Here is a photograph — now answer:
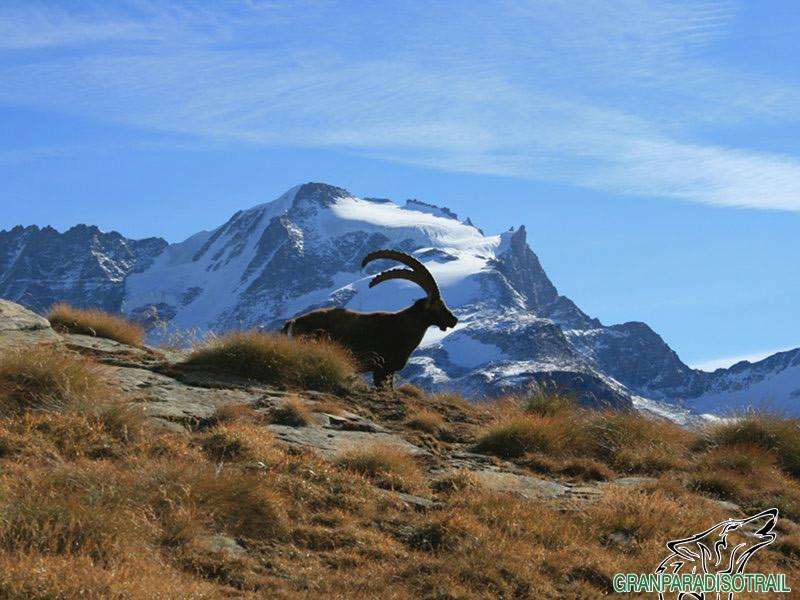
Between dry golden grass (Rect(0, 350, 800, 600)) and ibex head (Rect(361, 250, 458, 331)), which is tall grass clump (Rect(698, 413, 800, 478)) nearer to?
dry golden grass (Rect(0, 350, 800, 600))

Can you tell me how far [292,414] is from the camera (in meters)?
11.0

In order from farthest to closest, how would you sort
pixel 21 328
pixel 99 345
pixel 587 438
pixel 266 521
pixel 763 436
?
pixel 99 345 → pixel 763 436 → pixel 21 328 → pixel 587 438 → pixel 266 521

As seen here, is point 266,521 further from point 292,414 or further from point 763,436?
point 763,436

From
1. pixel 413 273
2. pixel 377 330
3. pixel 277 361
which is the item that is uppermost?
pixel 413 273

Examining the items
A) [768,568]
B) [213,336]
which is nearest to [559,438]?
[768,568]

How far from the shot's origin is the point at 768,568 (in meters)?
8.38

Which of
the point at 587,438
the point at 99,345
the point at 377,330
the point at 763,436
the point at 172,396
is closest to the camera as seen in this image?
the point at 172,396

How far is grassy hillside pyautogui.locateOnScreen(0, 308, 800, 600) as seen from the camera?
21.6ft

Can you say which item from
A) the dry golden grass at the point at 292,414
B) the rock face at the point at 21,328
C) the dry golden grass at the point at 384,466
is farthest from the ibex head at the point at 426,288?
the dry golden grass at the point at 384,466

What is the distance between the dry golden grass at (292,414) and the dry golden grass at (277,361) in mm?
1702

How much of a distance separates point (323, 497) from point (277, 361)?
202 inches

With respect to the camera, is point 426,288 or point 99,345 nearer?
point 99,345

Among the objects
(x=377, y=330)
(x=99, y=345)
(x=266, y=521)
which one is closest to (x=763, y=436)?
(x=377, y=330)

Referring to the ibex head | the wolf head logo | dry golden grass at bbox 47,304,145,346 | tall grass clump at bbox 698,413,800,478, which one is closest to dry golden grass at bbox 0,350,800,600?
the wolf head logo
